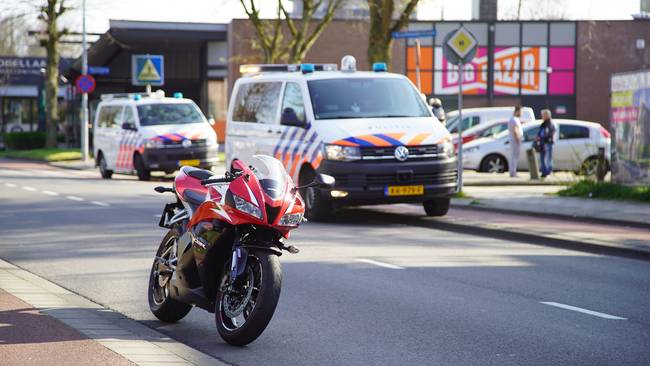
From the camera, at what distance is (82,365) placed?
618cm

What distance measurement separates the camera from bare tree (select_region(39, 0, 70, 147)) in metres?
48.7

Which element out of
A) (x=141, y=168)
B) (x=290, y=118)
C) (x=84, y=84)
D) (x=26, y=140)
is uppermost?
(x=84, y=84)

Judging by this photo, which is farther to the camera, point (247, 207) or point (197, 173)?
point (197, 173)

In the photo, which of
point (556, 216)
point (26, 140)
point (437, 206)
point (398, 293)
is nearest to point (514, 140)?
point (556, 216)

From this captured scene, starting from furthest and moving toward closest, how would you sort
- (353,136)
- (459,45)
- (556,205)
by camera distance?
(459,45), (556,205), (353,136)

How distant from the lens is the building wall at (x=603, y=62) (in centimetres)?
5488

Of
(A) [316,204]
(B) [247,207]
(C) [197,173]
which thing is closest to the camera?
(B) [247,207]

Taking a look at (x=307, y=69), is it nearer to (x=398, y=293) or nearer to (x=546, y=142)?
(x=398, y=293)

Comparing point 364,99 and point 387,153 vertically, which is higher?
point 364,99

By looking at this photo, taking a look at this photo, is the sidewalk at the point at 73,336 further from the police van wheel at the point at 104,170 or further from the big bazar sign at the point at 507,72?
the big bazar sign at the point at 507,72

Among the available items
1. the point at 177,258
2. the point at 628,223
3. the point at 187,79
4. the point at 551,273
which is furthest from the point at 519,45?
the point at 177,258

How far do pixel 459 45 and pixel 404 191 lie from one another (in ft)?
15.4

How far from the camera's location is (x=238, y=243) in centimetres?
690

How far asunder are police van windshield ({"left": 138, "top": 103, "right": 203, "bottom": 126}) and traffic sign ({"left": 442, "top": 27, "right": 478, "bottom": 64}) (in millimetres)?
10666
